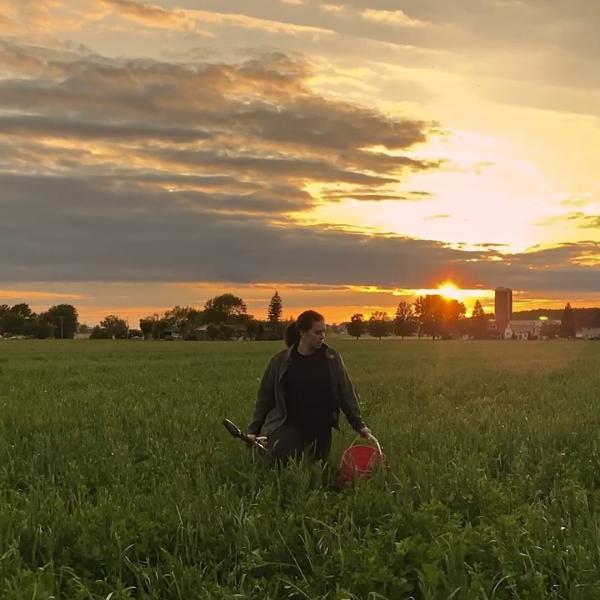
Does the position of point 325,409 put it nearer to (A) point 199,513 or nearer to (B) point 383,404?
(A) point 199,513

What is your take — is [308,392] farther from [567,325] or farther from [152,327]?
[567,325]

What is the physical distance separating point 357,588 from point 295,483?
91.2 inches

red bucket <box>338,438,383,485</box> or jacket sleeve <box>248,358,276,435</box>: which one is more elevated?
jacket sleeve <box>248,358,276,435</box>

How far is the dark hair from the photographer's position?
7.66 metres

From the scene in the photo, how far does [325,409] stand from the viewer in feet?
25.9

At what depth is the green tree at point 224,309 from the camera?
171 m

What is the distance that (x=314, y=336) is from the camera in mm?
7633

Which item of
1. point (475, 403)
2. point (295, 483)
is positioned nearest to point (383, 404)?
point (475, 403)

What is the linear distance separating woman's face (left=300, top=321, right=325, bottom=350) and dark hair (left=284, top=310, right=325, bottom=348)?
4 cm

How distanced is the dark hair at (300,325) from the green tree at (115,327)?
140402 millimetres

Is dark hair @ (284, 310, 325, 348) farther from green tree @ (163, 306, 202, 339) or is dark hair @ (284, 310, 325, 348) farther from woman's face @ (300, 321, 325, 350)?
green tree @ (163, 306, 202, 339)

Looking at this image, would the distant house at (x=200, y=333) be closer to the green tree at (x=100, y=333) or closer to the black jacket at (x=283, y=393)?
the green tree at (x=100, y=333)

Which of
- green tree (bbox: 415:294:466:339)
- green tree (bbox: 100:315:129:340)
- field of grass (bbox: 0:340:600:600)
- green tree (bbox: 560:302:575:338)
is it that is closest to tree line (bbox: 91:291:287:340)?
green tree (bbox: 100:315:129:340)

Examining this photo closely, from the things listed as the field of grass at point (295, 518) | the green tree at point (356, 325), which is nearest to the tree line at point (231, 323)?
the green tree at point (356, 325)
